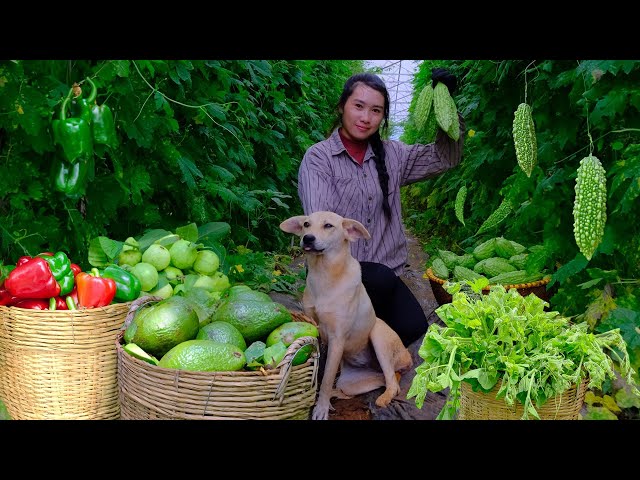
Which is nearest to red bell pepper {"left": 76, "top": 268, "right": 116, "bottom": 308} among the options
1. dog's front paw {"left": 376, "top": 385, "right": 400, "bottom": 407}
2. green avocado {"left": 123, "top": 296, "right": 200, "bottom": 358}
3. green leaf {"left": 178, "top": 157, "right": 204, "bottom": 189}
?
green avocado {"left": 123, "top": 296, "right": 200, "bottom": 358}

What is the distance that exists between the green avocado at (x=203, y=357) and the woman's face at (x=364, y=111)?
1430 millimetres

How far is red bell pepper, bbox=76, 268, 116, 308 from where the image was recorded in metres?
2.39

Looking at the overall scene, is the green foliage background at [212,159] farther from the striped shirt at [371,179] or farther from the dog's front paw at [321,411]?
the dog's front paw at [321,411]

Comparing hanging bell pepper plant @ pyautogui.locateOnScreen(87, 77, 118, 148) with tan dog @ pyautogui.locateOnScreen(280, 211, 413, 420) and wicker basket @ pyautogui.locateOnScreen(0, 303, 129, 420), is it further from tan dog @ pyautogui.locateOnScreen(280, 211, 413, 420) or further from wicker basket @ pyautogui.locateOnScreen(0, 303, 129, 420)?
tan dog @ pyautogui.locateOnScreen(280, 211, 413, 420)

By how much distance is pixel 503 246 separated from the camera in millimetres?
4211

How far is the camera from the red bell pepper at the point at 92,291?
2389 mm

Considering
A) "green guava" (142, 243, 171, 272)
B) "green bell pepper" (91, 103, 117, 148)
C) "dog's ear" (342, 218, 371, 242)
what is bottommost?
"green guava" (142, 243, 171, 272)

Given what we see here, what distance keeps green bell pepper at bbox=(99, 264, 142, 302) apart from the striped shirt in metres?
0.92

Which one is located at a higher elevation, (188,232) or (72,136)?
(72,136)

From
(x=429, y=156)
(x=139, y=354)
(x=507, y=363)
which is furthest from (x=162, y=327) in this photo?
(x=429, y=156)

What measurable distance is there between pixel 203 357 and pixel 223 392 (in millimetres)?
123

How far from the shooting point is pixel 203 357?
6.81 feet

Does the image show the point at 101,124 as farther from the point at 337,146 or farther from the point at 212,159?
the point at 212,159

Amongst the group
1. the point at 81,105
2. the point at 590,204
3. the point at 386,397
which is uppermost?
the point at 81,105
